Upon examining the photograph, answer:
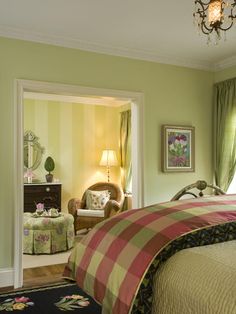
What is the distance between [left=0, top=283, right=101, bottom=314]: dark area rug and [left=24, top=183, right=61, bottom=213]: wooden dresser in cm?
278

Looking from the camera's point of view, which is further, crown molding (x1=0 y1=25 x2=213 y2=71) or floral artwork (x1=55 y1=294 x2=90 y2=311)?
crown molding (x1=0 y1=25 x2=213 y2=71)

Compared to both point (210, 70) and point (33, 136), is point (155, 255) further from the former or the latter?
point (33, 136)

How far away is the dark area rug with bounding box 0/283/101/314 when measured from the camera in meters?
2.85

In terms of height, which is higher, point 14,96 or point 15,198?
point 14,96

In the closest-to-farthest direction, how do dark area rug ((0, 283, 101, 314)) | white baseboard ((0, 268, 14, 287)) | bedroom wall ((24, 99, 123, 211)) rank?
dark area rug ((0, 283, 101, 314)) < white baseboard ((0, 268, 14, 287)) < bedroom wall ((24, 99, 123, 211))

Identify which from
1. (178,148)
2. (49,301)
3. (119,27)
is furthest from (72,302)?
(119,27)

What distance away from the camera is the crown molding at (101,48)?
3518 mm

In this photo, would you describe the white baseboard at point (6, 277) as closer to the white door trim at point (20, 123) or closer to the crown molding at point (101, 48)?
the white door trim at point (20, 123)

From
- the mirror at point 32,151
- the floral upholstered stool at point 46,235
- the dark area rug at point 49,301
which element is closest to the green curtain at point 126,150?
the mirror at point 32,151

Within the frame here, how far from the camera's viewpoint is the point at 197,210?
1.82 m

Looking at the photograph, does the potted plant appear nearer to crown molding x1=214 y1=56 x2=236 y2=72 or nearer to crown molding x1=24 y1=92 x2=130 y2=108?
crown molding x1=24 y1=92 x2=130 y2=108

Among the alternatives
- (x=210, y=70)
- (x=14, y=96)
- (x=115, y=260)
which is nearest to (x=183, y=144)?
(x=210, y=70)

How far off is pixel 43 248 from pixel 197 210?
3.46 meters

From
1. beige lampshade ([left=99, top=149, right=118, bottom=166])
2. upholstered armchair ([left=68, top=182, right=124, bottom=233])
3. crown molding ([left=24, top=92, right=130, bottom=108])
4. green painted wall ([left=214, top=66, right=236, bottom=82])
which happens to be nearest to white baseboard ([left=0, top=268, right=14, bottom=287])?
upholstered armchair ([left=68, top=182, right=124, bottom=233])
